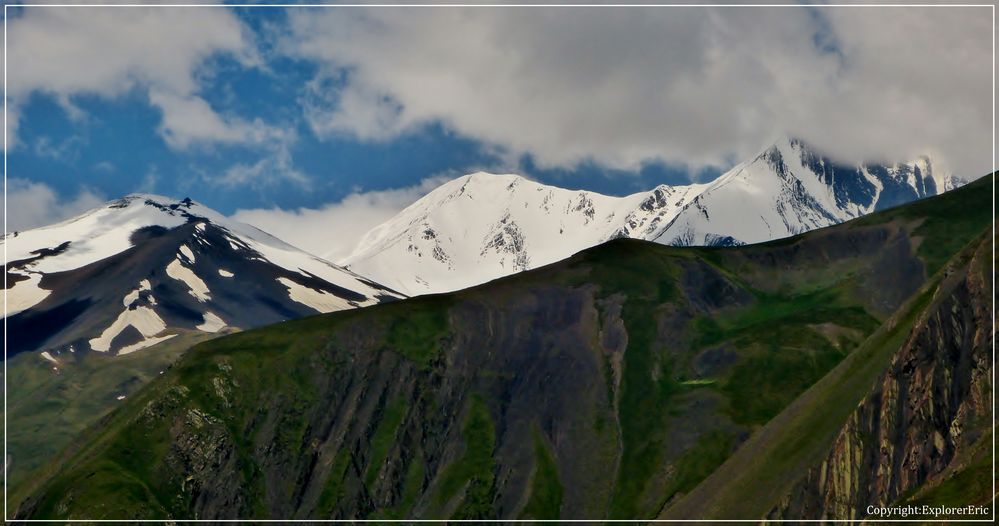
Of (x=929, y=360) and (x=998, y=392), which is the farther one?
(x=929, y=360)

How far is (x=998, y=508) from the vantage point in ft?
472

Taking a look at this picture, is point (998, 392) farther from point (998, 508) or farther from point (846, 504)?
point (998, 508)

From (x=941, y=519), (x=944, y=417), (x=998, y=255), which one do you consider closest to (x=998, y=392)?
(x=944, y=417)

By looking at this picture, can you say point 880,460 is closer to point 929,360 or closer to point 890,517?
point 929,360

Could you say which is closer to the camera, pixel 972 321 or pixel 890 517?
pixel 890 517

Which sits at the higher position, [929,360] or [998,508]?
[929,360]

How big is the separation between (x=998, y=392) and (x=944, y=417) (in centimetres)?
1124

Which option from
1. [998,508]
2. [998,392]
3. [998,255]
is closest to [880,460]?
[998,392]

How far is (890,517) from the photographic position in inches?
6609

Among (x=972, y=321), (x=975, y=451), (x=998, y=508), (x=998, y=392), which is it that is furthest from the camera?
(x=972, y=321)

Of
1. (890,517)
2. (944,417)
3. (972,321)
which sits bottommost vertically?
(890,517)

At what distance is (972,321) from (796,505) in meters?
36.7

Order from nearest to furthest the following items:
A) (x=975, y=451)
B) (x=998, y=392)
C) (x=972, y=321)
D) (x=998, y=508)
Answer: (x=998, y=508) < (x=975, y=451) < (x=998, y=392) < (x=972, y=321)

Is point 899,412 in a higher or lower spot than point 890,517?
higher
